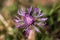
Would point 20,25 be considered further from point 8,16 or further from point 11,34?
point 8,16

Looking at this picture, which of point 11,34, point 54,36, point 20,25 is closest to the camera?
point 20,25

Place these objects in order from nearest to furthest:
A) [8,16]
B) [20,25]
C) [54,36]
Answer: [20,25], [54,36], [8,16]

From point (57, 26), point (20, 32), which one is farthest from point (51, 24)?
point (20, 32)

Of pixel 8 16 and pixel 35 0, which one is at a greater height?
pixel 35 0

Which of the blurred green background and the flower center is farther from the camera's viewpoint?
the blurred green background

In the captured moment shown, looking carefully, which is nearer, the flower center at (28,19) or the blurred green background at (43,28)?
the flower center at (28,19)

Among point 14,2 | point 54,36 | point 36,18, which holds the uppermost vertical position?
point 14,2

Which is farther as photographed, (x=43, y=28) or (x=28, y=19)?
(x=43, y=28)

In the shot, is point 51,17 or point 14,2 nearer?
point 51,17
